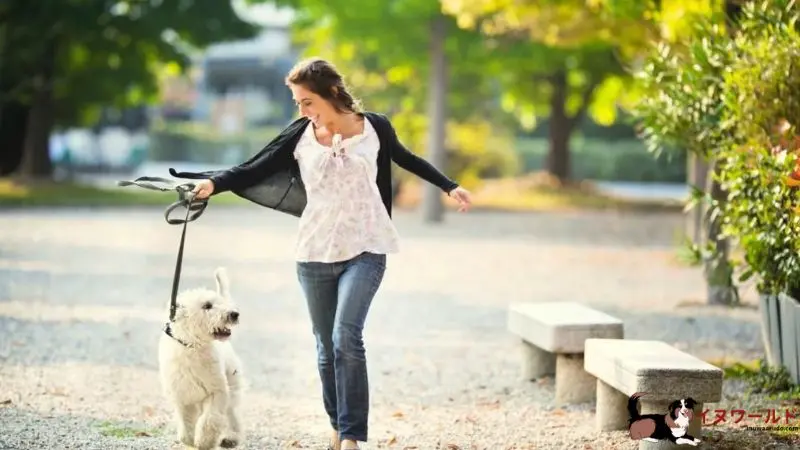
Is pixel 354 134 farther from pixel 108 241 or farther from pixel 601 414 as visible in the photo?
pixel 108 241

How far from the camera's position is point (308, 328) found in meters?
11.8

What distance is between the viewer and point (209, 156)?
6147cm

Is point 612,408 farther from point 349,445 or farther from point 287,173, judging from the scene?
point 287,173

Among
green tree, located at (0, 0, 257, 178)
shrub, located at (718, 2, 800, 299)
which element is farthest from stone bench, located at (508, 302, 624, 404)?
green tree, located at (0, 0, 257, 178)

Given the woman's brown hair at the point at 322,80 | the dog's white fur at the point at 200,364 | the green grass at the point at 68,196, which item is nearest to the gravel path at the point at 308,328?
the dog's white fur at the point at 200,364

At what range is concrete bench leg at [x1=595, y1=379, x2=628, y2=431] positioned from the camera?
7.34 metres

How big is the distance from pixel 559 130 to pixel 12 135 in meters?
14.1

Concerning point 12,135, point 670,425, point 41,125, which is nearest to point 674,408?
point 670,425

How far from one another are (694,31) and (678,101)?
1408mm

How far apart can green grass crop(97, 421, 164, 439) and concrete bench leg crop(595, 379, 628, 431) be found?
242 centimetres

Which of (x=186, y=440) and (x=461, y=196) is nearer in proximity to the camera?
(x=461, y=196)

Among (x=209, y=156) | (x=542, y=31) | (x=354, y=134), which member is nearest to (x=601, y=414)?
(x=354, y=134)

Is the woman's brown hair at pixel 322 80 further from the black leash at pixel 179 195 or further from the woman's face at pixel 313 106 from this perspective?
the black leash at pixel 179 195

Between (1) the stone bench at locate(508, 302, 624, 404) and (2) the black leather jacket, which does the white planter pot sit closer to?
(1) the stone bench at locate(508, 302, 624, 404)
